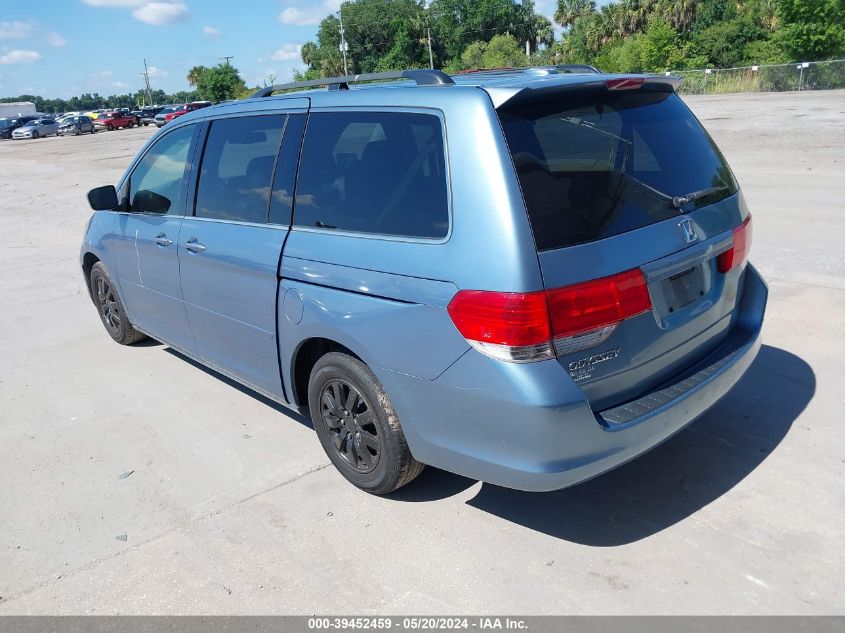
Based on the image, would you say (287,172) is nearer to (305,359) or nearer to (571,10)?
(305,359)

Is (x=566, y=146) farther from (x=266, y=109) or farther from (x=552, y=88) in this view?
(x=266, y=109)

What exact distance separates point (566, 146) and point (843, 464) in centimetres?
219

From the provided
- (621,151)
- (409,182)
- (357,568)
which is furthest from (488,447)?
(621,151)

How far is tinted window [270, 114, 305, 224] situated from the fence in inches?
1707

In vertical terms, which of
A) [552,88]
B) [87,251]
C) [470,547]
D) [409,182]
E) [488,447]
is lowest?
[470,547]

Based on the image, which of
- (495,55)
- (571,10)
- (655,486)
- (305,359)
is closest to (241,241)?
(305,359)

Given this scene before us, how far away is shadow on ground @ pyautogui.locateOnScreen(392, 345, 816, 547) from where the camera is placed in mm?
3250

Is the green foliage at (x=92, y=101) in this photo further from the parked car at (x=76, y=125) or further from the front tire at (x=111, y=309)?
the front tire at (x=111, y=309)

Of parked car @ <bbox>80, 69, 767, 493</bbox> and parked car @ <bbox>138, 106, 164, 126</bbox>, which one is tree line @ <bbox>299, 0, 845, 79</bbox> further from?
parked car @ <bbox>80, 69, 767, 493</bbox>

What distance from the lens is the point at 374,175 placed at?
327 centimetres

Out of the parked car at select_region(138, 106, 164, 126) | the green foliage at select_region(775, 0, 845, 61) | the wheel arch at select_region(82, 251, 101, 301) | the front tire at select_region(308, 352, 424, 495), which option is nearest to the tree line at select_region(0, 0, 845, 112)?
the green foliage at select_region(775, 0, 845, 61)

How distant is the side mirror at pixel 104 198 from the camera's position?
529 centimetres

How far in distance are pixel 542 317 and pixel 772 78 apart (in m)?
48.3

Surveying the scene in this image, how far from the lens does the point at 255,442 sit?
4.22 metres
